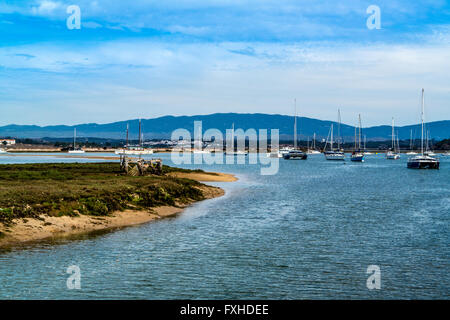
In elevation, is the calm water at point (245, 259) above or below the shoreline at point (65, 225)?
A: below

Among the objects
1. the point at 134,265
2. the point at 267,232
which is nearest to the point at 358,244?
the point at 267,232

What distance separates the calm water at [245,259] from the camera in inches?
728

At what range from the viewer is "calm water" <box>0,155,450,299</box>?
18.5 meters

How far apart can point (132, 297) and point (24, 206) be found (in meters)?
14.1

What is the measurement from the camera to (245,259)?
23.5 metres

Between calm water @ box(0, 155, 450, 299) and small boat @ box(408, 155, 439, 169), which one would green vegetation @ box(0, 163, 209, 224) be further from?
small boat @ box(408, 155, 439, 169)

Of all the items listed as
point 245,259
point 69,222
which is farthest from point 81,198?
point 245,259

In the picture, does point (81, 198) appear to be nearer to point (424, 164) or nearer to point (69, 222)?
point (69, 222)

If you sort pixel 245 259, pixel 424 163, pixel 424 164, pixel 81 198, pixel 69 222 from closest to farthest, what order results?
pixel 245 259
pixel 69 222
pixel 81 198
pixel 424 163
pixel 424 164

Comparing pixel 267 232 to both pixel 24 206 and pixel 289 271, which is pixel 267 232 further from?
pixel 24 206

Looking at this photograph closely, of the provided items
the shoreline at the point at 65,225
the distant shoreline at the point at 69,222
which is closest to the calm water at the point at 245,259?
the shoreline at the point at 65,225

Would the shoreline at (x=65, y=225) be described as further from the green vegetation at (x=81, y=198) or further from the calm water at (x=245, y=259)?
the calm water at (x=245, y=259)

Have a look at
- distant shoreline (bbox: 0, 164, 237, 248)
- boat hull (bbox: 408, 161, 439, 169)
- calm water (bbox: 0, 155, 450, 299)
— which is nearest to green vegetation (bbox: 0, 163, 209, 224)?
distant shoreline (bbox: 0, 164, 237, 248)
